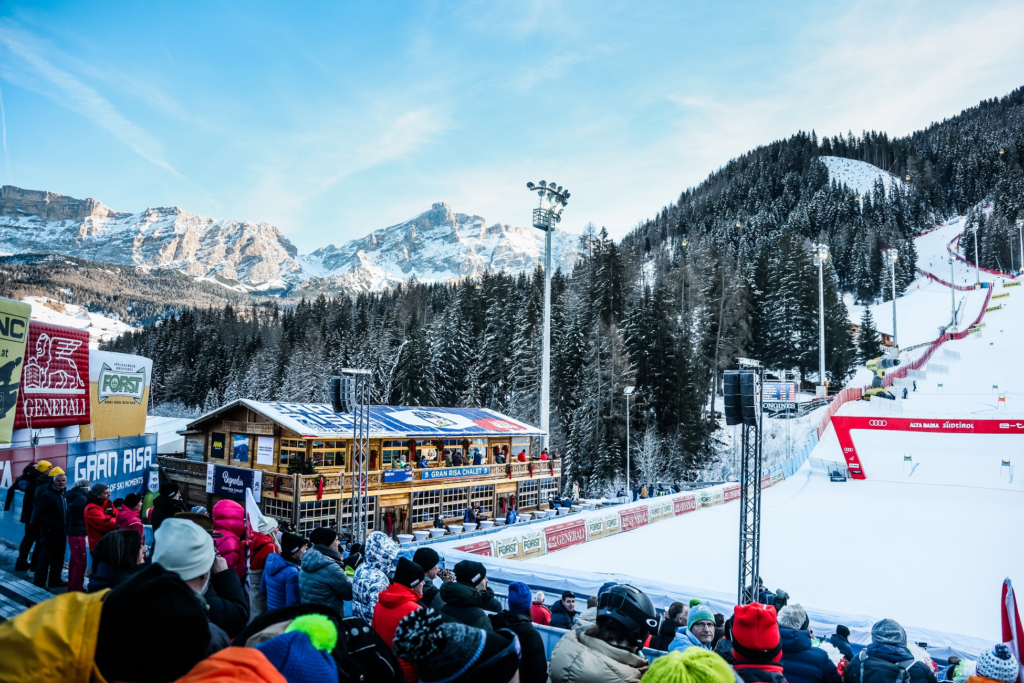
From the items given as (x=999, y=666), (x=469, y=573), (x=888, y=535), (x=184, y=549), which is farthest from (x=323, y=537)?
(x=888, y=535)

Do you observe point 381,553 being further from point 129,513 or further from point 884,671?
point 129,513

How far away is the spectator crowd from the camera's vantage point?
1.37 m

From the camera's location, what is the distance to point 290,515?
696 inches

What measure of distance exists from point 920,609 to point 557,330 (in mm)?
32490

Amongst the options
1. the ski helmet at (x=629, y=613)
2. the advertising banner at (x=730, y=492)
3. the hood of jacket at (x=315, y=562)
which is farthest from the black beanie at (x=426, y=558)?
the advertising banner at (x=730, y=492)

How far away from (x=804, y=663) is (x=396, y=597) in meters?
2.54

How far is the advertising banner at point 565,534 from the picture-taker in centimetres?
1614

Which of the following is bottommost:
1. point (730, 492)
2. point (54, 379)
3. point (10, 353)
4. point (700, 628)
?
point (730, 492)

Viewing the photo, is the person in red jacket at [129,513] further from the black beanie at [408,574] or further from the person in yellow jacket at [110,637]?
the person in yellow jacket at [110,637]

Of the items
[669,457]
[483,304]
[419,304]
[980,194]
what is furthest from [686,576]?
[980,194]

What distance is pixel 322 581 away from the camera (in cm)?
353

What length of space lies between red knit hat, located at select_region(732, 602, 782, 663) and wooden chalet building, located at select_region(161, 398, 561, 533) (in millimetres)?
16567

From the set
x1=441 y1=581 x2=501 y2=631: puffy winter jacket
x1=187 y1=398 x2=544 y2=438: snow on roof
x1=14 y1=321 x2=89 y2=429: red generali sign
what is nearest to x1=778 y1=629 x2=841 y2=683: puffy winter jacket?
x1=441 y1=581 x2=501 y2=631: puffy winter jacket

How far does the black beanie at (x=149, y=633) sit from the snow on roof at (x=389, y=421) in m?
17.7
